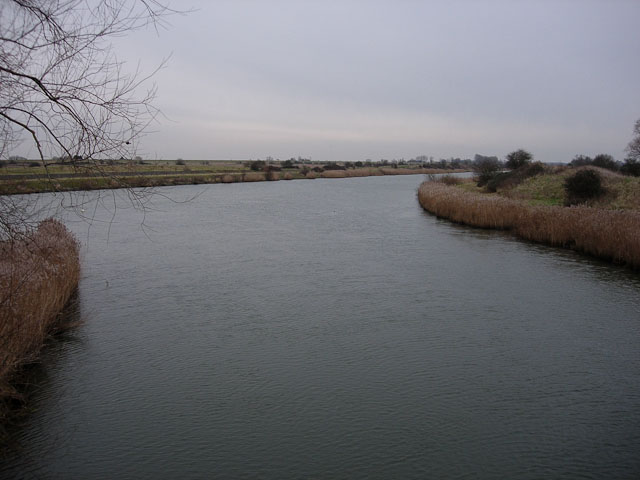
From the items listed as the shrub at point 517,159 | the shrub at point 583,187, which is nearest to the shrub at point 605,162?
the shrub at point 517,159

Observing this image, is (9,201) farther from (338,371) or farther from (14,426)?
(338,371)

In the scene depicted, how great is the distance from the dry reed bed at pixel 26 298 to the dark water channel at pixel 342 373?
53 centimetres

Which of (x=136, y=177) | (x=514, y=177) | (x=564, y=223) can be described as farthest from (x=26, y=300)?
(x=514, y=177)

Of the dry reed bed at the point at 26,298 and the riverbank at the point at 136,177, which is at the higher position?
the riverbank at the point at 136,177

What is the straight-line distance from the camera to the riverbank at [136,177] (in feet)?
17.0

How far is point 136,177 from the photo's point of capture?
6.49 meters

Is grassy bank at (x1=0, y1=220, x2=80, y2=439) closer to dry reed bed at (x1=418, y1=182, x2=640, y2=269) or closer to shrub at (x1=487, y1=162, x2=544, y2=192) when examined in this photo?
dry reed bed at (x1=418, y1=182, x2=640, y2=269)

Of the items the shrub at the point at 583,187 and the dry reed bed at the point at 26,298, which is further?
the shrub at the point at 583,187

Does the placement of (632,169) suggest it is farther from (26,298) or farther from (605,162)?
(26,298)

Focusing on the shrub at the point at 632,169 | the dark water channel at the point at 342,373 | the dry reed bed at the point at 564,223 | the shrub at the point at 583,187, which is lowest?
the dark water channel at the point at 342,373

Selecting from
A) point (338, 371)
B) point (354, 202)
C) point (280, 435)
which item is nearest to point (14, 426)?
point (280, 435)

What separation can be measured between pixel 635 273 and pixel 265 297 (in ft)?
32.0

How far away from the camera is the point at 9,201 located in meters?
5.32

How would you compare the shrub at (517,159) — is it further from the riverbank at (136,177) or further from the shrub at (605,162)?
the riverbank at (136,177)
